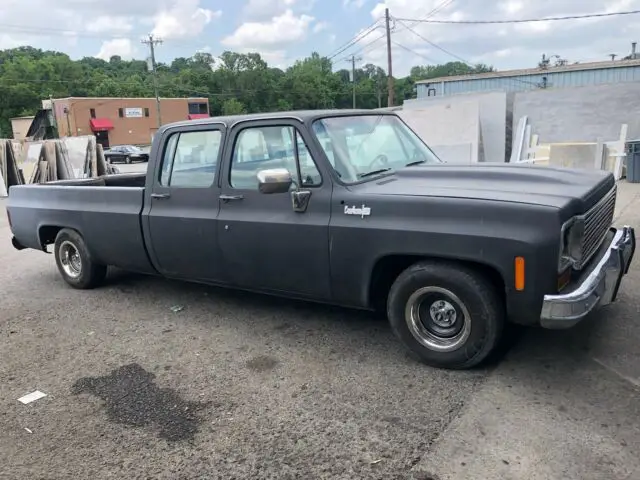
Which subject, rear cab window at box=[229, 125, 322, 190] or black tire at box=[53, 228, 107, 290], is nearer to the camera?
rear cab window at box=[229, 125, 322, 190]

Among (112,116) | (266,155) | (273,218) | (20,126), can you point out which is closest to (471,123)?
(266,155)

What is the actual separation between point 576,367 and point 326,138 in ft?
8.02

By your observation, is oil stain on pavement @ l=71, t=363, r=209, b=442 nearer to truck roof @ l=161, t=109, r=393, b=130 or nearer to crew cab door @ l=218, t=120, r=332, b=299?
crew cab door @ l=218, t=120, r=332, b=299

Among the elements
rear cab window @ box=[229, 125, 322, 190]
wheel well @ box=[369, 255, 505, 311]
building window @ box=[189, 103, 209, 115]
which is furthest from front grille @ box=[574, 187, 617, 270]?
building window @ box=[189, 103, 209, 115]

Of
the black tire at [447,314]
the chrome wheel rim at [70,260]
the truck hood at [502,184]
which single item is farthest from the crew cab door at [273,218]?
the chrome wheel rim at [70,260]

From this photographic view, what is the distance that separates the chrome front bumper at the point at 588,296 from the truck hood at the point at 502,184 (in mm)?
422

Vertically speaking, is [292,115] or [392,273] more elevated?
[292,115]

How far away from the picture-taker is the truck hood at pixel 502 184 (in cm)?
356

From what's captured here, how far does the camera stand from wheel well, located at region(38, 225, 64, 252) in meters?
6.49

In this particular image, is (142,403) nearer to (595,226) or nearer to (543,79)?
(595,226)

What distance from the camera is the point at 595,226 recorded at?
3.96 metres

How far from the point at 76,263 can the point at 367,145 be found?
3805 millimetres

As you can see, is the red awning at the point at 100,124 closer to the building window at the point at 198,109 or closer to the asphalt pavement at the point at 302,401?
the building window at the point at 198,109

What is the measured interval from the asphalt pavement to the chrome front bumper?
1.60 ft
